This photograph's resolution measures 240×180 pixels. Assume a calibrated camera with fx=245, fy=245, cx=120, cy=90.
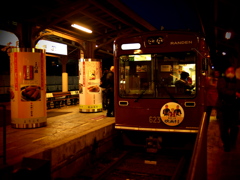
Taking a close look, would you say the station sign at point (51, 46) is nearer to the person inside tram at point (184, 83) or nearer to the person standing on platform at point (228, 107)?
the person inside tram at point (184, 83)

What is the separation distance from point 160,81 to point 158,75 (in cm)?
17

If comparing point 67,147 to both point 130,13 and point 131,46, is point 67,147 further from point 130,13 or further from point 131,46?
point 130,13

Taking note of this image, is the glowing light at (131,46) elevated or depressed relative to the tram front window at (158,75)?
elevated

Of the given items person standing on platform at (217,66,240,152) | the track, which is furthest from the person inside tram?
the track

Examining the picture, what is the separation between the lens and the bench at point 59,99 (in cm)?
1282

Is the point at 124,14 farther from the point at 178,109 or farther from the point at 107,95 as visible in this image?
the point at 178,109

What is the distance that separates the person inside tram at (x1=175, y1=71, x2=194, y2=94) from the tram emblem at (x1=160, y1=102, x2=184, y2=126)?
431 mm

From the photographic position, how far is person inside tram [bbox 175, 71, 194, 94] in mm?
6250

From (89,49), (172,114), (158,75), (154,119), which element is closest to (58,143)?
(154,119)

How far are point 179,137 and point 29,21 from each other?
5743 millimetres

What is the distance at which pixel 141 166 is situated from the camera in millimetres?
6152

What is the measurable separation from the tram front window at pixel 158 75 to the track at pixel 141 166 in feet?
5.65

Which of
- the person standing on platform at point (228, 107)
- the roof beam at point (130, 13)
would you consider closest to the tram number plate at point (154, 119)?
the person standing on platform at point (228, 107)

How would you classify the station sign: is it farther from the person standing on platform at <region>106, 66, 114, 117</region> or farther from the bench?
the person standing on platform at <region>106, 66, 114, 117</region>
